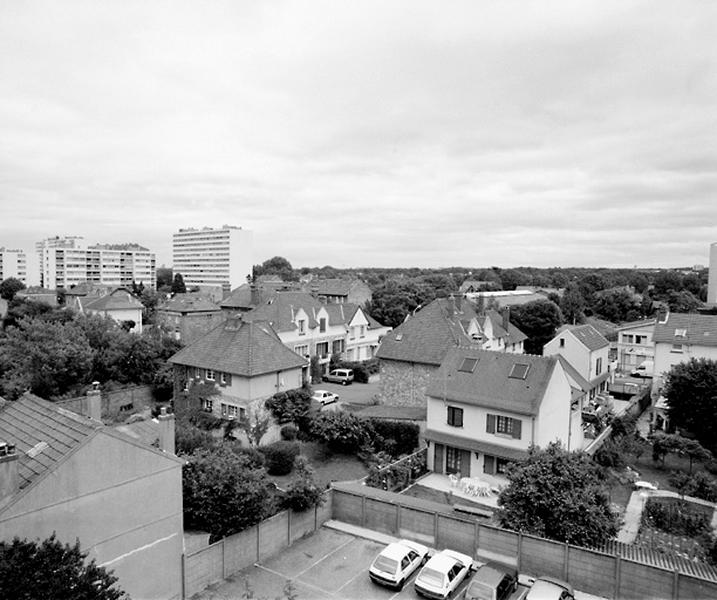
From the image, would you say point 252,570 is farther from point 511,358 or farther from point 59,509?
point 511,358

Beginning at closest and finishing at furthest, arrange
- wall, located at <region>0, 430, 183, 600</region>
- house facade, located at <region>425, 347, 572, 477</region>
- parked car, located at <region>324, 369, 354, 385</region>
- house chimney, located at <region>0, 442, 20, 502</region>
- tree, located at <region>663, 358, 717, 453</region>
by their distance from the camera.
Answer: house chimney, located at <region>0, 442, 20, 502</region> < wall, located at <region>0, 430, 183, 600</region> < house facade, located at <region>425, 347, 572, 477</region> < tree, located at <region>663, 358, 717, 453</region> < parked car, located at <region>324, 369, 354, 385</region>

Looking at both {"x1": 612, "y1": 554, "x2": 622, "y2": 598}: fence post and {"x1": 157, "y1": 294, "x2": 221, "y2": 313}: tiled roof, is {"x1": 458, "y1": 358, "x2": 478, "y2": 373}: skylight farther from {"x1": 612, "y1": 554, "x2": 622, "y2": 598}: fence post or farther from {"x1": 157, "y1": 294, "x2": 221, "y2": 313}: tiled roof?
{"x1": 157, "y1": 294, "x2": 221, "y2": 313}: tiled roof

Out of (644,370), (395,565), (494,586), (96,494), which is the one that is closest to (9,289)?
(96,494)

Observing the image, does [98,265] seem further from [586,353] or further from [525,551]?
A: [525,551]

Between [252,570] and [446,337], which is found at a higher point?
[446,337]

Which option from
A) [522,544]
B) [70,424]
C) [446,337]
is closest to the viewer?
[70,424]

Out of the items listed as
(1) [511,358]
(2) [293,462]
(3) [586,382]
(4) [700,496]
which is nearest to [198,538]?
(2) [293,462]

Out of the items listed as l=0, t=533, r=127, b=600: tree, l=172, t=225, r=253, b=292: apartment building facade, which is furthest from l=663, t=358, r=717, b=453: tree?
l=172, t=225, r=253, b=292: apartment building facade
